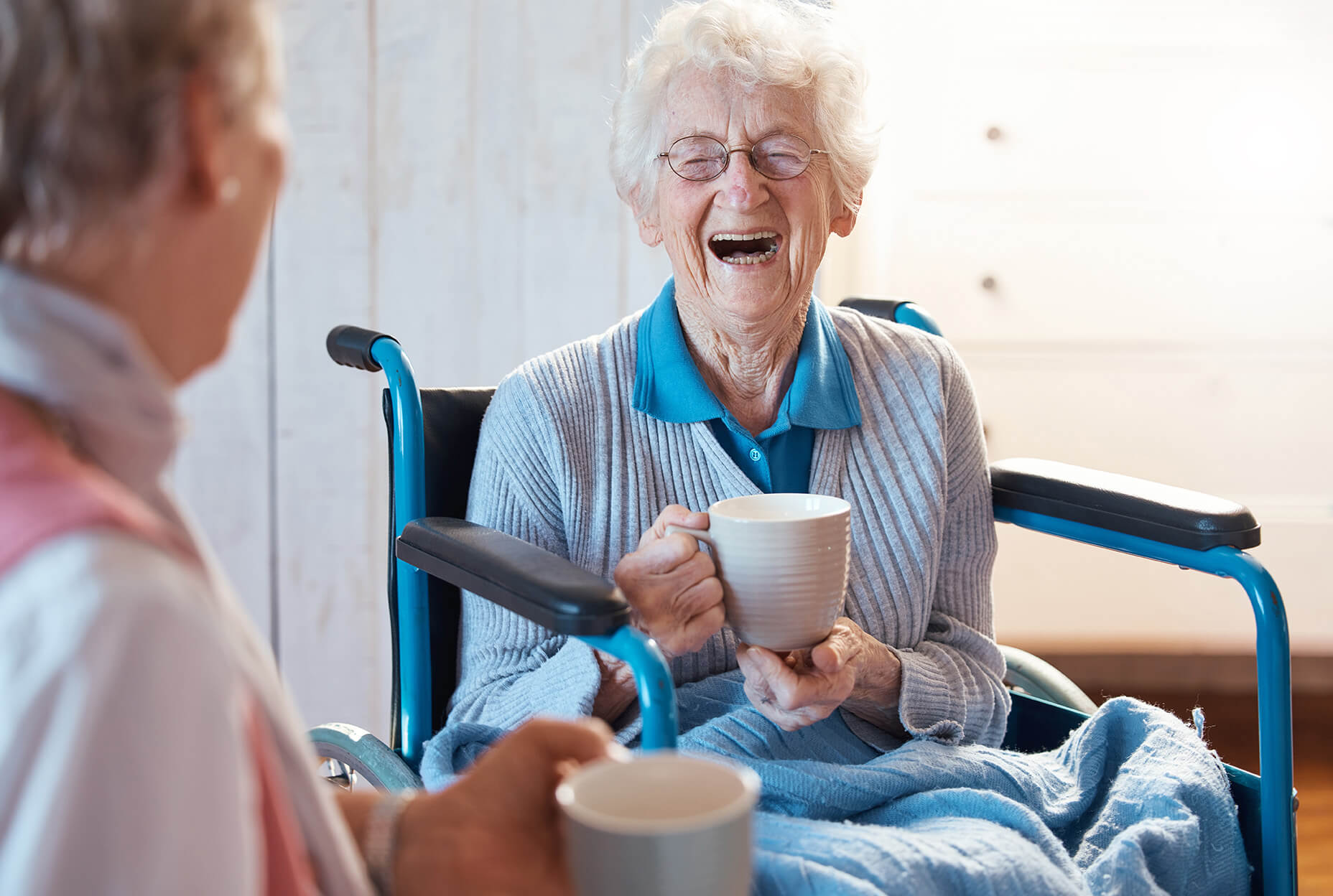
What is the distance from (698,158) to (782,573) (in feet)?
1.85

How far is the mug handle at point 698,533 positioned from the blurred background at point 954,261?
4.53 ft

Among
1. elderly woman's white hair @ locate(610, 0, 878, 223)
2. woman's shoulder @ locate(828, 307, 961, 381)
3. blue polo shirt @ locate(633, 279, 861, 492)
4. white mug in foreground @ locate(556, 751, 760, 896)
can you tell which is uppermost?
elderly woman's white hair @ locate(610, 0, 878, 223)

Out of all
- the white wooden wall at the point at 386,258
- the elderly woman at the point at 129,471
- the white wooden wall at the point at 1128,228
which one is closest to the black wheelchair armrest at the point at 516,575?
the elderly woman at the point at 129,471

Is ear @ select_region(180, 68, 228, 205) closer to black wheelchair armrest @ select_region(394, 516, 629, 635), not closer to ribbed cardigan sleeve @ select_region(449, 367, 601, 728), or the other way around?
black wheelchair armrest @ select_region(394, 516, 629, 635)

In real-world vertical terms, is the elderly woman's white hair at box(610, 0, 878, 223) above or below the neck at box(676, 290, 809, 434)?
above

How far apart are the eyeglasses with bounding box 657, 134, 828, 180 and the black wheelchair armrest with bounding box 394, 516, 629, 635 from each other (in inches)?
19.4

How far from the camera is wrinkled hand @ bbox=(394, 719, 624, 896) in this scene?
58cm

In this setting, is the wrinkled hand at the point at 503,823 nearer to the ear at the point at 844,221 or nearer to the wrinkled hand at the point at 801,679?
the wrinkled hand at the point at 801,679

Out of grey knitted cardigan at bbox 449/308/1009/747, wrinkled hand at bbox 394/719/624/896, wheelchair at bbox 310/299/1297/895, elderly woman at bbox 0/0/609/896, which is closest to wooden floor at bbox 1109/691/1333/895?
wheelchair at bbox 310/299/1297/895

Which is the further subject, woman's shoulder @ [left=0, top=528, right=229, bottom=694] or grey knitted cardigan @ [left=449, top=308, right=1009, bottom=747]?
grey knitted cardigan @ [left=449, top=308, right=1009, bottom=747]

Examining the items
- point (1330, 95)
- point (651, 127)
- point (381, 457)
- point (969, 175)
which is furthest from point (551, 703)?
point (1330, 95)

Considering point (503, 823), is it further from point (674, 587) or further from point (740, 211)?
point (740, 211)

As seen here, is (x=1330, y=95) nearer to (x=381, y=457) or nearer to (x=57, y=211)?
(x=381, y=457)

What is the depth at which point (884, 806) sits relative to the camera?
1.09 meters
